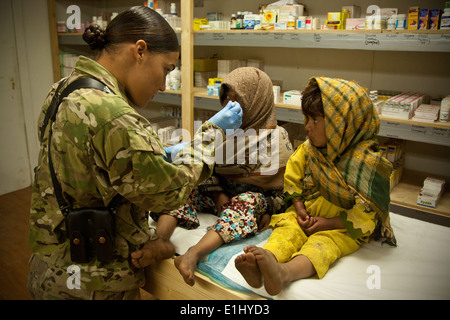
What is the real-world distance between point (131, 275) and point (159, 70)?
27.2 inches

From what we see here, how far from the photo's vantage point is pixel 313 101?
1.50 meters

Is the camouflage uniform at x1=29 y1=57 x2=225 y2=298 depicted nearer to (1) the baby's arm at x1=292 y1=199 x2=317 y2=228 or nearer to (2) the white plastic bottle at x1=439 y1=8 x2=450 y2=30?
(1) the baby's arm at x1=292 y1=199 x2=317 y2=228

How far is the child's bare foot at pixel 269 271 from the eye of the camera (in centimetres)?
117

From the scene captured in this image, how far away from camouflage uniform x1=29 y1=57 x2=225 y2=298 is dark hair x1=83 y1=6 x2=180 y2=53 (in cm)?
9

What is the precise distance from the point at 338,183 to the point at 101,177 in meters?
0.97

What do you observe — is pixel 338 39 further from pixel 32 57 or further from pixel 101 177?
pixel 32 57

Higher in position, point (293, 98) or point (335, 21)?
point (335, 21)

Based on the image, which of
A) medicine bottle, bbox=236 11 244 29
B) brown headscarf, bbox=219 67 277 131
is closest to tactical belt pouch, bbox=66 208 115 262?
brown headscarf, bbox=219 67 277 131

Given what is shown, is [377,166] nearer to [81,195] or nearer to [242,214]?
[242,214]

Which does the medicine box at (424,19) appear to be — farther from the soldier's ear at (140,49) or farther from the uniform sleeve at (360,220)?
the soldier's ear at (140,49)

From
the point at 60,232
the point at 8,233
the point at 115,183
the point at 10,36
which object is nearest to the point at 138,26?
the point at 115,183

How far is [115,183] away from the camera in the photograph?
1.02 meters

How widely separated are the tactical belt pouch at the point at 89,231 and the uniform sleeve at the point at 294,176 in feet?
2.85

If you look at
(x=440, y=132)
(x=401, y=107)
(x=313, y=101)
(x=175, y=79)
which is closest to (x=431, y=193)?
(x=440, y=132)
